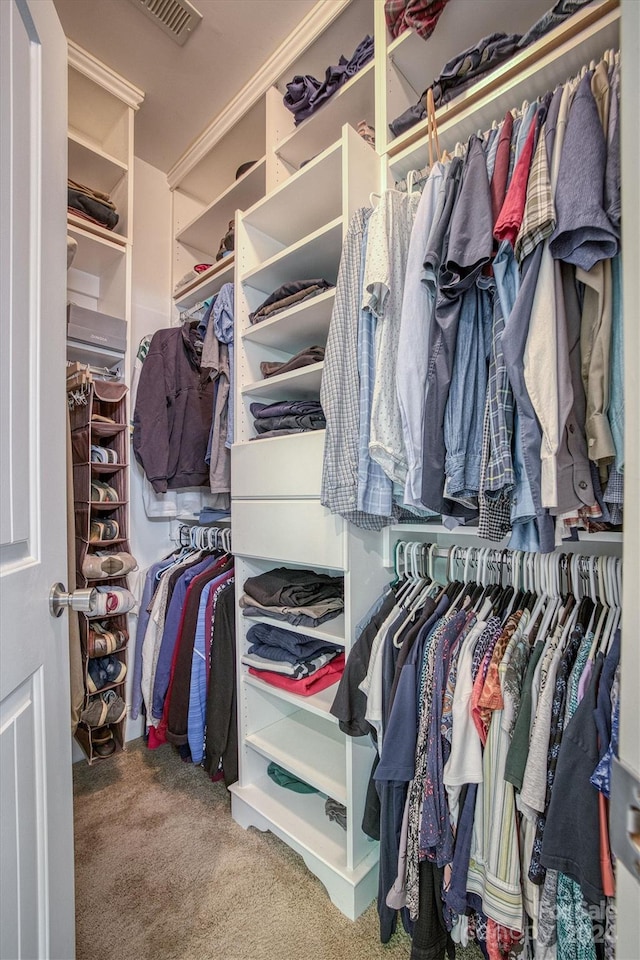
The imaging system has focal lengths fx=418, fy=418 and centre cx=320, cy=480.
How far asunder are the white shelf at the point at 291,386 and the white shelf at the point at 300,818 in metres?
1.26

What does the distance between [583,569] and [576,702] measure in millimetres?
303

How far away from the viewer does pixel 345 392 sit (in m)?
1.12

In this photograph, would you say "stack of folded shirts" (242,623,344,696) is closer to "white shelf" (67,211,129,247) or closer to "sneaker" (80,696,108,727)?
"sneaker" (80,696,108,727)

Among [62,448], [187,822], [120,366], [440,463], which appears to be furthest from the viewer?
[120,366]

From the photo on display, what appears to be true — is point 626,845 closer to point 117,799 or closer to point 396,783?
point 396,783

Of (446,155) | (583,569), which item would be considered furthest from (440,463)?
(446,155)

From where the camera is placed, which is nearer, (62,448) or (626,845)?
(626,845)

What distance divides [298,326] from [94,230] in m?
1.14

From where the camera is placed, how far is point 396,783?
107 cm

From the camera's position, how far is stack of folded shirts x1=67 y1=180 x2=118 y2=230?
5.93ft

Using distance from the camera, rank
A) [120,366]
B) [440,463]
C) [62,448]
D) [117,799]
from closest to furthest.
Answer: [62,448] → [440,463] → [117,799] → [120,366]

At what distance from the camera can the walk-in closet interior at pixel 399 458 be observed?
0.76 meters

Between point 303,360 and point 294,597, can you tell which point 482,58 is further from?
point 294,597

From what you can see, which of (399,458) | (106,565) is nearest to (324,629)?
(399,458)
